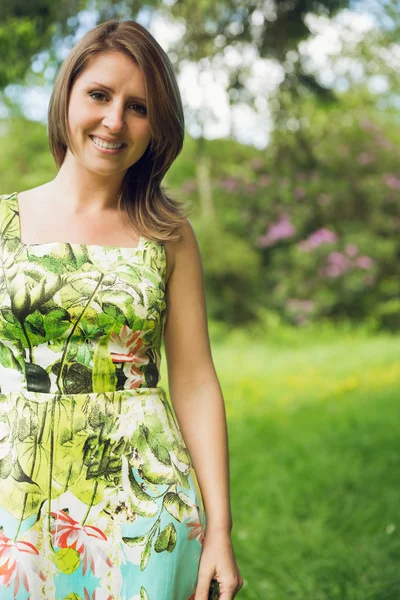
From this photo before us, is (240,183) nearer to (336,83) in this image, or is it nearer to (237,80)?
(336,83)

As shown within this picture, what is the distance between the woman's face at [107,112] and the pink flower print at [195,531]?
62 centimetres

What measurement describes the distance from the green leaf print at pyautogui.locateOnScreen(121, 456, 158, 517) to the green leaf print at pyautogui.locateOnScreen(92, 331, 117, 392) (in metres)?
0.12

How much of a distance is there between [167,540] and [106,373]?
0.94 feet

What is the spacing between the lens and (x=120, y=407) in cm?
146

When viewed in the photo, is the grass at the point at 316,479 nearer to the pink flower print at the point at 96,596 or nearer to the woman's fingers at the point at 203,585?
the woman's fingers at the point at 203,585

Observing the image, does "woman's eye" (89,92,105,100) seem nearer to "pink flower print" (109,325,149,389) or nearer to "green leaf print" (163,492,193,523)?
"pink flower print" (109,325,149,389)

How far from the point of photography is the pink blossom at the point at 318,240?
1136 cm

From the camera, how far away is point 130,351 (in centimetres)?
148

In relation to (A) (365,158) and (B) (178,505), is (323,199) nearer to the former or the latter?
(A) (365,158)

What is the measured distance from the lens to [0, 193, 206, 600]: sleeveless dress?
1382 millimetres

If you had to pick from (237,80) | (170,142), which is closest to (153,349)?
(170,142)

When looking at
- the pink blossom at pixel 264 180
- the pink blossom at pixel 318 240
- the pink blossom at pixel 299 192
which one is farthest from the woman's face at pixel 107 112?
the pink blossom at pixel 264 180

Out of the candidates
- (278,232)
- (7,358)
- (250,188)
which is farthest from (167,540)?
(250,188)

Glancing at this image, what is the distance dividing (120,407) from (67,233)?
1.01ft
